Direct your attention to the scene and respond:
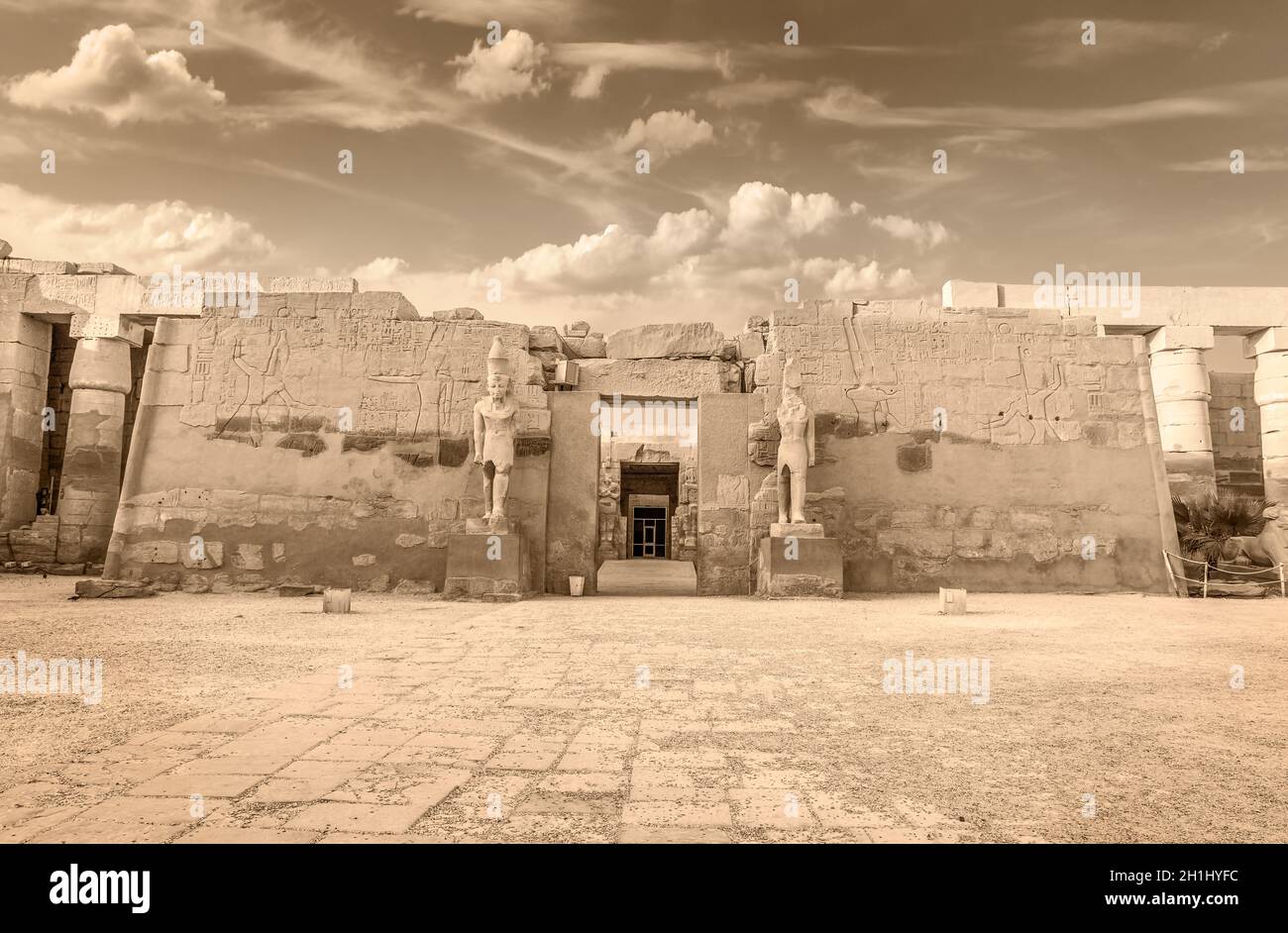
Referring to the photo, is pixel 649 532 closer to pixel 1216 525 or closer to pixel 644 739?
pixel 1216 525

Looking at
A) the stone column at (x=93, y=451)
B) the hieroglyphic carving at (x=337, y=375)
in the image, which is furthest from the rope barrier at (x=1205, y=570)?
the stone column at (x=93, y=451)

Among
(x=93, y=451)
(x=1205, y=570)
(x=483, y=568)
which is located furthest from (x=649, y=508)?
(x=1205, y=570)

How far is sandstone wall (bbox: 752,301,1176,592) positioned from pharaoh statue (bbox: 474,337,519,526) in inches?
128

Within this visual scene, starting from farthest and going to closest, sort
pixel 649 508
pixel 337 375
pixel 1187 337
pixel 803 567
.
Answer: pixel 649 508 < pixel 1187 337 < pixel 337 375 < pixel 803 567

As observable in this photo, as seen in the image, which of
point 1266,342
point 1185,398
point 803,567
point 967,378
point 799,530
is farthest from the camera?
point 1266,342

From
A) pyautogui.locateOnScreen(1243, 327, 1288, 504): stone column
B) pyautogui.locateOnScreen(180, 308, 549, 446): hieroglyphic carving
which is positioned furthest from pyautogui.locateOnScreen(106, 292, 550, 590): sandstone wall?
pyautogui.locateOnScreen(1243, 327, 1288, 504): stone column

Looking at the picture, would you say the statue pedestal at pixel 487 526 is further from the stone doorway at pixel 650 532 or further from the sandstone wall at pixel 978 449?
the stone doorway at pixel 650 532

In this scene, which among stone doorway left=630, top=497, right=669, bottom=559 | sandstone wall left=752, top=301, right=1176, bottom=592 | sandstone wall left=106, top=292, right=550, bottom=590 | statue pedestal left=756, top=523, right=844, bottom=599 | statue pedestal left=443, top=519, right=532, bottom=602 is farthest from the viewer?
stone doorway left=630, top=497, right=669, bottom=559

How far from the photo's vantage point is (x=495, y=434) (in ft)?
30.9

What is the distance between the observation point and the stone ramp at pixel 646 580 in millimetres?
10938

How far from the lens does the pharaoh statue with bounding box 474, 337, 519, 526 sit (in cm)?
943

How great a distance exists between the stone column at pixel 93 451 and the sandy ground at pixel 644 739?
24.8ft

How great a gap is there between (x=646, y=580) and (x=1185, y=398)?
10.9 meters

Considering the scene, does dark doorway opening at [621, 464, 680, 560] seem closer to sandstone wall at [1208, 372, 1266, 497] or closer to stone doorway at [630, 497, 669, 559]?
stone doorway at [630, 497, 669, 559]
